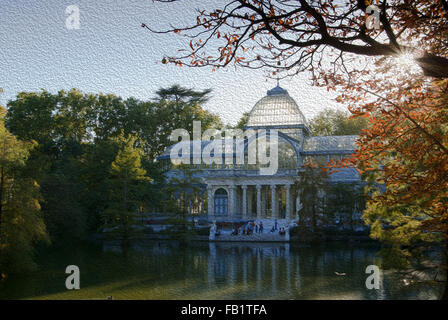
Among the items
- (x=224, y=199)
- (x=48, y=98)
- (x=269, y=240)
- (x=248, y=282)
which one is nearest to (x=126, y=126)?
(x=48, y=98)

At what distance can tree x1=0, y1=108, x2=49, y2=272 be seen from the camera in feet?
59.7

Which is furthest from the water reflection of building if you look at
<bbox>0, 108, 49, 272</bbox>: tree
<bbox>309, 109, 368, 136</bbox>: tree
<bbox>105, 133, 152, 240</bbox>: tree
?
<bbox>0, 108, 49, 272</bbox>: tree

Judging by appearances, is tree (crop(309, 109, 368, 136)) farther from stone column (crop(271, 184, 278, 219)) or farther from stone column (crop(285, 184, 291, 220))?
stone column (crop(271, 184, 278, 219))

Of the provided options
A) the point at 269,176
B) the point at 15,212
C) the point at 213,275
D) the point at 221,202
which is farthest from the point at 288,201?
the point at 15,212

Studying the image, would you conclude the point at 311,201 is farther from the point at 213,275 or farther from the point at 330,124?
the point at 330,124

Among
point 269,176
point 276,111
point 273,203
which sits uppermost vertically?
point 276,111

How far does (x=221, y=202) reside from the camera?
46.3 meters

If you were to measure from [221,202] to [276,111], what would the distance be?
36.5 ft

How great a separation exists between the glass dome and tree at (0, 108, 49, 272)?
3116 cm

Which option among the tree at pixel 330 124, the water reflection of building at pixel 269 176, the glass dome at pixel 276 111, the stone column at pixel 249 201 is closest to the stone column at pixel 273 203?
the water reflection of building at pixel 269 176
